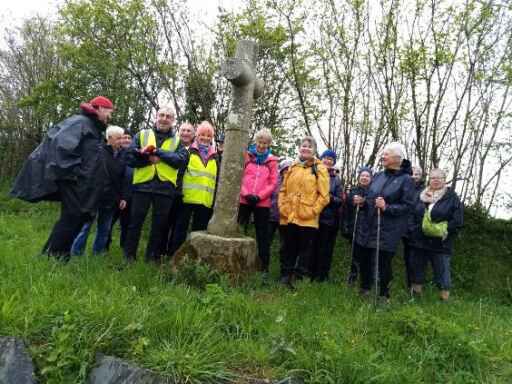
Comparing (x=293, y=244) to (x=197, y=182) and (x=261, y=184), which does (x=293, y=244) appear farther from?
(x=197, y=182)

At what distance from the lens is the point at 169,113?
4.62 metres

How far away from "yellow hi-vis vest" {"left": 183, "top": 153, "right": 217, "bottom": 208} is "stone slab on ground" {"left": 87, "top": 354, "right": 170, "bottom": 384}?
2492 mm

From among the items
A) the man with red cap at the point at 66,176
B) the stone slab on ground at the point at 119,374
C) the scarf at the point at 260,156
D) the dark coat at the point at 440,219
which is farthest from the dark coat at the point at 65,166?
the dark coat at the point at 440,219

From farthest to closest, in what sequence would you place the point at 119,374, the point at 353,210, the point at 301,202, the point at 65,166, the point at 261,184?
the point at 353,210 → the point at 261,184 → the point at 301,202 → the point at 65,166 → the point at 119,374

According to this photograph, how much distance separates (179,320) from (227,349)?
386 mm

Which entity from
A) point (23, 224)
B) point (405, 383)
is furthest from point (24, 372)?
point (23, 224)

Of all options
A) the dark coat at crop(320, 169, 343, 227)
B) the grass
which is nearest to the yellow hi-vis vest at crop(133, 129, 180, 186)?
the grass

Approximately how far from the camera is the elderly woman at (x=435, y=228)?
5188 mm

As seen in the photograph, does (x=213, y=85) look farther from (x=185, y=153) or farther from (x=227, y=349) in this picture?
(x=227, y=349)

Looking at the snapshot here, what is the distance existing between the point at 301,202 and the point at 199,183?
3.94 ft

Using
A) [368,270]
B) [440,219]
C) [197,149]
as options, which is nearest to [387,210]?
[368,270]

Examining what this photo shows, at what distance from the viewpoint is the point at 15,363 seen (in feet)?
7.93

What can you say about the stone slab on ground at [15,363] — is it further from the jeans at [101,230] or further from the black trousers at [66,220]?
the jeans at [101,230]

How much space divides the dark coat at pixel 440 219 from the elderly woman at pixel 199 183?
2.60m
